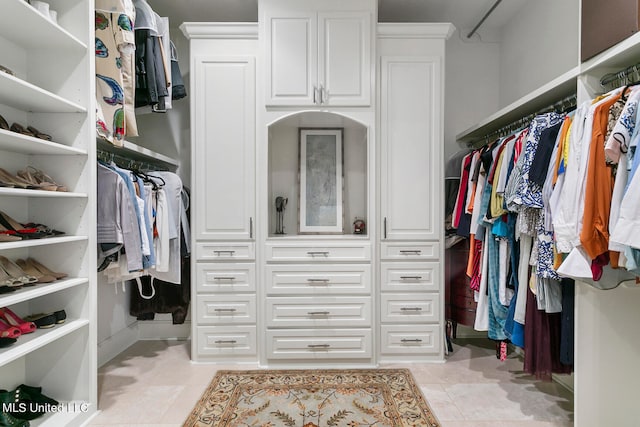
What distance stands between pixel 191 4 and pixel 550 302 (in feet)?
10.3

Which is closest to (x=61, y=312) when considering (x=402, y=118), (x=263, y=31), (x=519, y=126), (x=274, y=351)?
(x=274, y=351)

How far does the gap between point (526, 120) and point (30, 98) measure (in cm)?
270

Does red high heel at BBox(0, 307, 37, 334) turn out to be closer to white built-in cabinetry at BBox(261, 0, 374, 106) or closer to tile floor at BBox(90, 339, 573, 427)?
tile floor at BBox(90, 339, 573, 427)

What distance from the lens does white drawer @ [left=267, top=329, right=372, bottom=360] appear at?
2.42m

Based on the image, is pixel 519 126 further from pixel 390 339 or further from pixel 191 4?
pixel 191 4

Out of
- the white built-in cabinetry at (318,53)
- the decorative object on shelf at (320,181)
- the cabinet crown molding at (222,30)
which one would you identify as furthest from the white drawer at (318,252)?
the cabinet crown molding at (222,30)

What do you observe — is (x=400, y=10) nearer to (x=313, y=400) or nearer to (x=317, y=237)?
(x=317, y=237)

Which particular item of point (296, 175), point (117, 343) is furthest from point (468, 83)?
point (117, 343)

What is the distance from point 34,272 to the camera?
1.69m

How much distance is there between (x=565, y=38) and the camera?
2355mm

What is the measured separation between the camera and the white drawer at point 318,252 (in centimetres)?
243

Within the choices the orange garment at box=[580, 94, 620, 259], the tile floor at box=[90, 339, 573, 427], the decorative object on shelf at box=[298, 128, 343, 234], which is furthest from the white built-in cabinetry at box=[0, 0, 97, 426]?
the orange garment at box=[580, 94, 620, 259]

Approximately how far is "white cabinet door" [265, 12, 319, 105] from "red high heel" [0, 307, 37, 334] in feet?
5.99

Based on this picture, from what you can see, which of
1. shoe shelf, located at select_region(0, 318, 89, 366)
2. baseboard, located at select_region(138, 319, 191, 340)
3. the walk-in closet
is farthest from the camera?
baseboard, located at select_region(138, 319, 191, 340)
